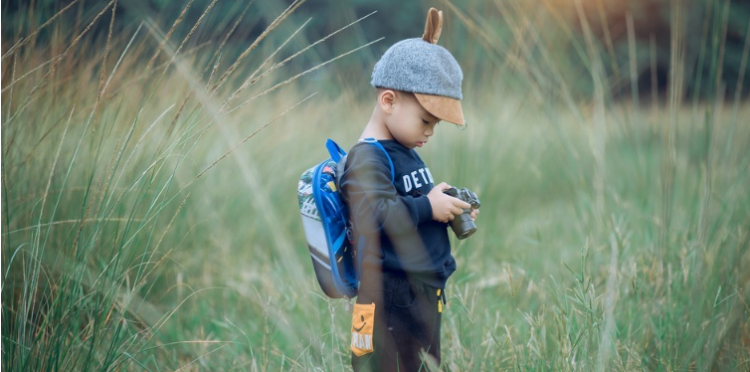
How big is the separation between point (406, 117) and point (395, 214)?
0.24 m

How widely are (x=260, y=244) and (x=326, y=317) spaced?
1.16 m

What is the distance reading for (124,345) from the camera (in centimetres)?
181

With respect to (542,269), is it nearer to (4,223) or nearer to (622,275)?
(622,275)

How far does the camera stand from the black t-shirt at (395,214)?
1.56 m

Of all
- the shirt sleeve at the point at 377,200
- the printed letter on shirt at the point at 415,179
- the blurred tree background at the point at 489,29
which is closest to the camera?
the shirt sleeve at the point at 377,200

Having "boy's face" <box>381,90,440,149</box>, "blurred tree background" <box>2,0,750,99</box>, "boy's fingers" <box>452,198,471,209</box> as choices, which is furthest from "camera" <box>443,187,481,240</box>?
"blurred tree background" <box>2,0,750,99</box>

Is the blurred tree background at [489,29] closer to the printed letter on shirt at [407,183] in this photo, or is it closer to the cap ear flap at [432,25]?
the cap ear flap at [432,25]

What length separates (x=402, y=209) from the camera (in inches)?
61.7

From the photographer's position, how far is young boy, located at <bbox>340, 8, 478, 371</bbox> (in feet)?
5.17

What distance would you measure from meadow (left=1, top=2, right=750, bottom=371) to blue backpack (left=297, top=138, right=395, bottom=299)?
0.65ft

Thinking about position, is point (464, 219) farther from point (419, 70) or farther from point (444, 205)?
point (419, 70)

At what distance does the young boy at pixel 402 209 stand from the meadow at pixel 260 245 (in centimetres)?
25

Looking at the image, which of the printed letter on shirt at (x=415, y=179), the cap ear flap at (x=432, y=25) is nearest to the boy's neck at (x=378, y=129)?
the printed letter on shirt at (x=415, y=179)

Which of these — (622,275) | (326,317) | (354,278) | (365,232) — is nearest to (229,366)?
(326,317)
